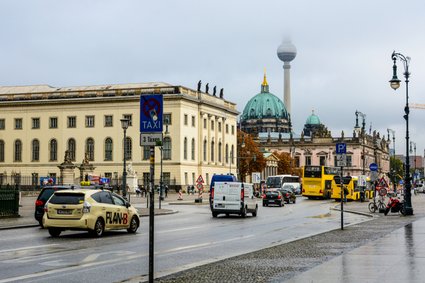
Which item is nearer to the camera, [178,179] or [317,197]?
[317,197]

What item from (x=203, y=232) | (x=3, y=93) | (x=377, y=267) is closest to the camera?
(x=377, y=267)

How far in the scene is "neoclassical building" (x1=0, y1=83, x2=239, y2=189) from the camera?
374 feet

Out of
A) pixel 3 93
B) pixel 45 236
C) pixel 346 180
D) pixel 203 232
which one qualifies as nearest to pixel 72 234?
pixel 45 236

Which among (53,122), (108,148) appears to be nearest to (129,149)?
(108,148)

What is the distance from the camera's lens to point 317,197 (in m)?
91.5

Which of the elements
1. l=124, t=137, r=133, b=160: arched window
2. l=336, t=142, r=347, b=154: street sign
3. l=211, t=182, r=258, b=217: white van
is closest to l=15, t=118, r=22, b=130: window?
l=124, t=137, r=133, b=160: arched window

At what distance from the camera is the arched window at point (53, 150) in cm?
11975

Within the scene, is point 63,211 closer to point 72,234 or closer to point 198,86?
point 72,234

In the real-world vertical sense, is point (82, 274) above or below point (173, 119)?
below

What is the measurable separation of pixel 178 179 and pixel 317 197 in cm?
2731

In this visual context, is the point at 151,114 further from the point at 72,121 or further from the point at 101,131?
the point at 72,121

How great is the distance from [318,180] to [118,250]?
6949 centimetres

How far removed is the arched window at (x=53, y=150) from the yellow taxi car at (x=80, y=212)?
95564 millimetres

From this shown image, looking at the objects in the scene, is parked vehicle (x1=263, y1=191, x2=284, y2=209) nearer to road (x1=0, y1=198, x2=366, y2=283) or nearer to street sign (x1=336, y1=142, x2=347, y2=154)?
road (x1=0, y1=198, x2=366, y2=283)
